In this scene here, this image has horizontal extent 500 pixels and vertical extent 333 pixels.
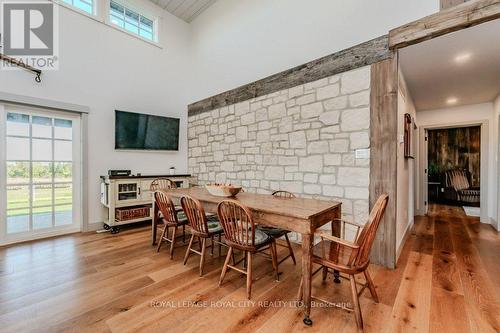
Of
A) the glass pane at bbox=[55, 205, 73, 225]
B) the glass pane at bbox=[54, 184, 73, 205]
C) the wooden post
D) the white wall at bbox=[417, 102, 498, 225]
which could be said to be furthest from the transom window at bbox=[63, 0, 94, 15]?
the white wall at bbox=[417, 102, 498, 225]

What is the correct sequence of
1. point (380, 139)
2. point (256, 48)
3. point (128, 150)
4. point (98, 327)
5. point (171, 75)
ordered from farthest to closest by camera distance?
point (171, 75) → point (128, 150) → point (256, 48) → point (380, 139) → point (98, 327)

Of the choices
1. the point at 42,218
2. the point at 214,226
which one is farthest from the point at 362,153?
the point at 42,218

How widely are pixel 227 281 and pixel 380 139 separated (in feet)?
7.26

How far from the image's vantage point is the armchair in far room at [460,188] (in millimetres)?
5984

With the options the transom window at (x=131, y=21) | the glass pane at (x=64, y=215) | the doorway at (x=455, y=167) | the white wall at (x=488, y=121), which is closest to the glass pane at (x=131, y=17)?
the transom window at (x=131, y=21)

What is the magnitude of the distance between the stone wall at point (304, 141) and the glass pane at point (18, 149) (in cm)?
286

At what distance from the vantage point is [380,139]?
2494 millimetres

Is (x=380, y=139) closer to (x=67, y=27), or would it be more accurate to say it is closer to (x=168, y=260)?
(x=168, y=260)

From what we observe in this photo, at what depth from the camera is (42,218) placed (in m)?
3.47

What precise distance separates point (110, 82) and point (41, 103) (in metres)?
1.08

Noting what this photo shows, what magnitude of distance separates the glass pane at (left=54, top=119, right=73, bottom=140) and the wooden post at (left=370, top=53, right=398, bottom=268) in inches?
178

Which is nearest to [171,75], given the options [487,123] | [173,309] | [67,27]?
[67,27]

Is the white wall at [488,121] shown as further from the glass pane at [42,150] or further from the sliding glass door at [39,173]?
the glass pane at [42,150]

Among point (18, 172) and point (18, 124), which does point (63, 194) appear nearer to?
point (18, 172)
